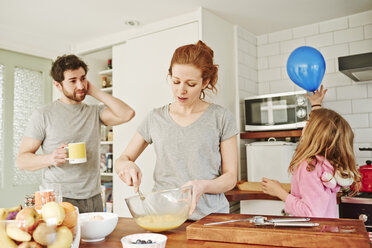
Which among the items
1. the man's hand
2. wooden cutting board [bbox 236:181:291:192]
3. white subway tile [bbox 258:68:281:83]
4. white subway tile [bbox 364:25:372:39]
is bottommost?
wooden cutting board [bbox 236:181:291:192]

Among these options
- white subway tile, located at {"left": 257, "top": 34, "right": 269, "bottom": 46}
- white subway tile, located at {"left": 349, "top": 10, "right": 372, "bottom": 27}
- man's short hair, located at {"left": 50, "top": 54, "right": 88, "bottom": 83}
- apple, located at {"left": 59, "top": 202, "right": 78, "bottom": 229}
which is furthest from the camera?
white subway tile, located at {"left": 257, "top": 34, "right": 269, "bottom": 46}

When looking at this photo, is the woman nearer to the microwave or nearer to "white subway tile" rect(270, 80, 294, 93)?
the microwave

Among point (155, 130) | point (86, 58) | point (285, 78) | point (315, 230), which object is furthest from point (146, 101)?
point (315, 230)

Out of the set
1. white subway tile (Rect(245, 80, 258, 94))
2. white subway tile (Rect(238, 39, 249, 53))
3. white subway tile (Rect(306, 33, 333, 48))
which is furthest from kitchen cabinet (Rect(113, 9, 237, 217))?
white subway tile (Rect(306, 33, 333, 48))

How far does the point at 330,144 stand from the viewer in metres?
1.66

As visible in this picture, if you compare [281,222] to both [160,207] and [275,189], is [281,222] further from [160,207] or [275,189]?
[275,189]

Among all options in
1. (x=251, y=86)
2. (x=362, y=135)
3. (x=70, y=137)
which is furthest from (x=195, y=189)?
(x=251, y=86)

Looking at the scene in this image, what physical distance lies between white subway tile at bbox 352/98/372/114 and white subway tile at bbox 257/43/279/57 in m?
0.96

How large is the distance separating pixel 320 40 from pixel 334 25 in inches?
7.2

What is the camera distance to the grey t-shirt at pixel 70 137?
2.08 m

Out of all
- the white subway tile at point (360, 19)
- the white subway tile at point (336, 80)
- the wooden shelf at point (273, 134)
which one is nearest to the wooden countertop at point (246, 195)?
the wooden shelf at point (273, 134)

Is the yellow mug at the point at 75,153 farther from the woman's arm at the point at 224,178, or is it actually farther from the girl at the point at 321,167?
the girl at the point at 321,167

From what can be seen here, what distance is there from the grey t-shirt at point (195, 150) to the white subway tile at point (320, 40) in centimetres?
231

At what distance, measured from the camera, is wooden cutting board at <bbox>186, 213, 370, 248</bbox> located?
94 centimetres
